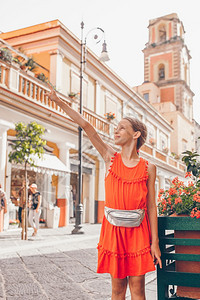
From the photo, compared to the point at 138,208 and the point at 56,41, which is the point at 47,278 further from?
the point at 56,41

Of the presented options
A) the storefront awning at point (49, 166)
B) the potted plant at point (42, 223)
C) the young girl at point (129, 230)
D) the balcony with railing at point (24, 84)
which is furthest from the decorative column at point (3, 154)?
the young girl at point (129, 230)

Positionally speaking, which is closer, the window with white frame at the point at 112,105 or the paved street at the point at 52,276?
the paved street at the point at 52,276

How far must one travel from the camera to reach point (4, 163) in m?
12.1

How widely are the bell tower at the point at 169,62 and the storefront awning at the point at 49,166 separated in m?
29.6

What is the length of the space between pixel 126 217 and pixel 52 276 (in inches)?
129

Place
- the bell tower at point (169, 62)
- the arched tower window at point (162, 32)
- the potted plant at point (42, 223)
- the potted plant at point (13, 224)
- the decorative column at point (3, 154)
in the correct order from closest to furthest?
the decorative column at point (3, 154) → the potted plant at point (13, 224) → the potted plant at point (42, 223) → the bell tower at point (169, 62) → the arched tower window at point (162, 32)

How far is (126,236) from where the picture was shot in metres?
2.47

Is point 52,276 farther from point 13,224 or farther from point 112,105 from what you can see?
point 112,105

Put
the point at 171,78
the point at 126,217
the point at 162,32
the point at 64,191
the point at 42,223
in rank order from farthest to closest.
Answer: the point at 162,32
the point at 171,78
the point at 64,191
the point at 42,223
the point at 126,217

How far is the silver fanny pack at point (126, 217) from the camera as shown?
2.44m

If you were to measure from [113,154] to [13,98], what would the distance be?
1024 centimetres

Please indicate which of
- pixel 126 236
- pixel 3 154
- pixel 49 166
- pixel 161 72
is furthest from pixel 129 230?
pixel 161 72

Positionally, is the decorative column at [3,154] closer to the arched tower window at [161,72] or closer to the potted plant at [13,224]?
the potted plant at [13,224]

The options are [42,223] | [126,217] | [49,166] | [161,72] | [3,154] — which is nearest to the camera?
[126,217]
